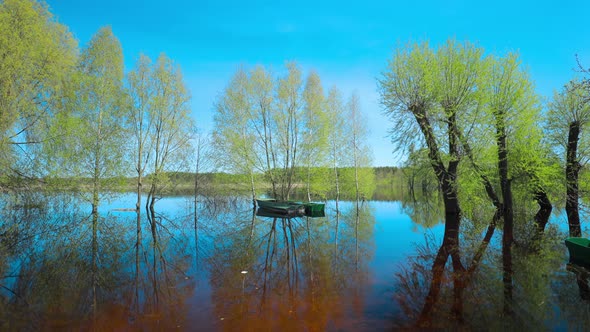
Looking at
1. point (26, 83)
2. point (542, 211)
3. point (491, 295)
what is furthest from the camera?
point (542, 211)

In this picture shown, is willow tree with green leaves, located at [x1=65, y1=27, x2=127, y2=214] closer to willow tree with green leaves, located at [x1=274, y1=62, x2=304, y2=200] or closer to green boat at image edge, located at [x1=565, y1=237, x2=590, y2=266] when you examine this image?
willow tree with green leaves, located at [x1=274, y1=62, x2=304, y2=200]

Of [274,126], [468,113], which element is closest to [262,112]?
[274,126]

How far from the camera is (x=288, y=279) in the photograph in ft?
25.7

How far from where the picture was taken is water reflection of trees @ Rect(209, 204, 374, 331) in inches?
216

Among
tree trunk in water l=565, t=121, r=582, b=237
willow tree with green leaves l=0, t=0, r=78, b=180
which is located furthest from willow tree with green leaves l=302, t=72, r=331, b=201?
willow tree with green leaves l=0, t=0, r=78, b=180

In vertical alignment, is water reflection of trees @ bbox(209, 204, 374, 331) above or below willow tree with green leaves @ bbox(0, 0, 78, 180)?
below

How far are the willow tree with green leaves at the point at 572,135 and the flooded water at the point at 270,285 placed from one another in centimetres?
564

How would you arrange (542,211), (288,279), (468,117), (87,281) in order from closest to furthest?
(87,281) → (288,279) → (468,117) → (542,211)

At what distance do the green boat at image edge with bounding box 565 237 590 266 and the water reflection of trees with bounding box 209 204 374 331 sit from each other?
598 centimetres

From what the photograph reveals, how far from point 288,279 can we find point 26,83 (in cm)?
1541

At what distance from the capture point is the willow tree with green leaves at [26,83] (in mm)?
13070

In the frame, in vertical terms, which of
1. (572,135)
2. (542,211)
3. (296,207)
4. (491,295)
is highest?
(572,135)

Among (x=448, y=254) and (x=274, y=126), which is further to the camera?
(x=274, y=126)

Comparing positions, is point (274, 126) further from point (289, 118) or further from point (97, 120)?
point (97, 120)
